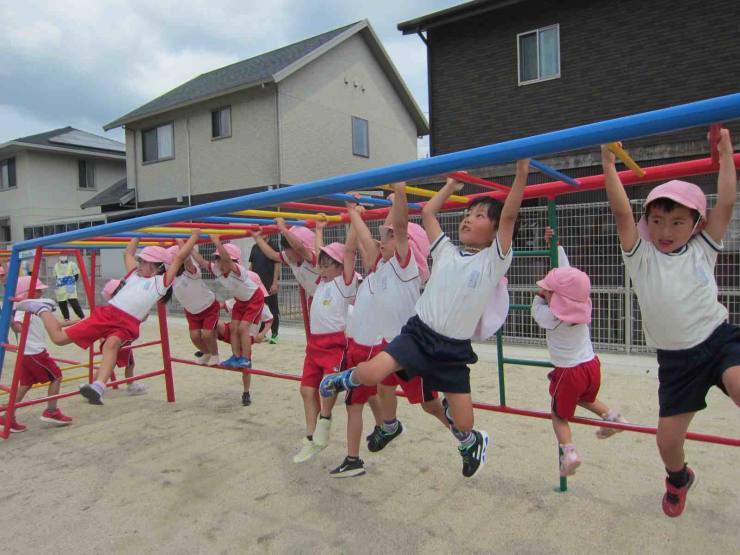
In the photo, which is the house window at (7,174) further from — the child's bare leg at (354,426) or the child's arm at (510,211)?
the child's arm at (510,211)

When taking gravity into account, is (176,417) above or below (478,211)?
below

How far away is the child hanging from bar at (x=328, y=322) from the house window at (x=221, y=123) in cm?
1106

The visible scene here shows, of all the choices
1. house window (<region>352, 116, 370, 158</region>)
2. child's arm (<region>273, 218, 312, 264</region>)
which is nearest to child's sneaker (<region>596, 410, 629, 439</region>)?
child's arm (<region>273, 218, 312, 264</region>)

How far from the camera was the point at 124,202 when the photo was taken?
625 inches

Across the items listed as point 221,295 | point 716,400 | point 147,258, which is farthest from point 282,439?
point 221,295

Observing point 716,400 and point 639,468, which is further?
point 716,400

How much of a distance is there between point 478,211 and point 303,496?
1.83 meters

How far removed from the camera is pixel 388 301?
2.98 m

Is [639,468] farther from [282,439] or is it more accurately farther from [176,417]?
[176,417]

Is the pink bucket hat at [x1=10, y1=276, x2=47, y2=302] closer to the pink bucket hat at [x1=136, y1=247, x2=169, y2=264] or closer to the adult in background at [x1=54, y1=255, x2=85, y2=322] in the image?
the pink bucket hat at [x1=136, y1=247, x2=169, y2=264]

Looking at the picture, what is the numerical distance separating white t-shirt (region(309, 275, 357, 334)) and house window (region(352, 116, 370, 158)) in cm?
1212

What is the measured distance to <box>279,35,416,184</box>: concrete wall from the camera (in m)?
13.4

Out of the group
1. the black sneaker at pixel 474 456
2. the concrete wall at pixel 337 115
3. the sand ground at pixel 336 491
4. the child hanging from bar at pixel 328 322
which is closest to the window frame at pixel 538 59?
the concrete wall at pixel 337 115

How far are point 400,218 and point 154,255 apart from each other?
8.12 ft
